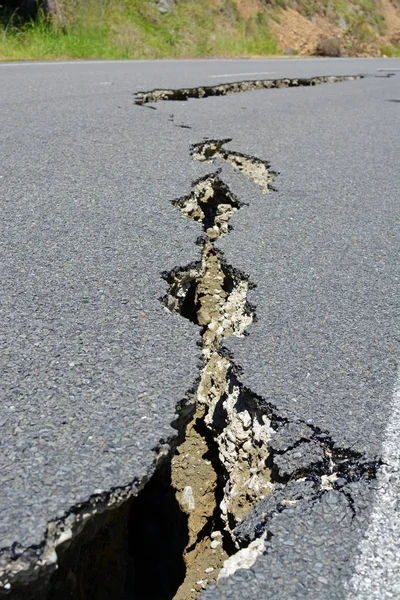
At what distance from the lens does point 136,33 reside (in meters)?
12.0

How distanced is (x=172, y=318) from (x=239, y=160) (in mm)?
2322

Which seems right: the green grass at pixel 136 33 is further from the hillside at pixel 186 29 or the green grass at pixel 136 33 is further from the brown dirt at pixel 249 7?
the brown dirt at pixel 249 7

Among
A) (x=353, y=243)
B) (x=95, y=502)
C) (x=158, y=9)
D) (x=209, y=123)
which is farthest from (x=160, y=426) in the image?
(x=158, y=9)

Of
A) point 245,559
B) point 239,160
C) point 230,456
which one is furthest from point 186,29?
point 245,559

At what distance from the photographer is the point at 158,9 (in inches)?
538

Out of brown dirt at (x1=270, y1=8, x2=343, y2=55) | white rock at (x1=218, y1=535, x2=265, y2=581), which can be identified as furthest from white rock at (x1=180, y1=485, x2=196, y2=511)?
brown dirt at (x1=270, y1=8, x2=343, y2=55)

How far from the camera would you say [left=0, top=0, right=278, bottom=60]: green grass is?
9.95 meters

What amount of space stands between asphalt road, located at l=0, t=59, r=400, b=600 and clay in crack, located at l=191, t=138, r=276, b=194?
94mm

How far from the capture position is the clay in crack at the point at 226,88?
6168 millimetres

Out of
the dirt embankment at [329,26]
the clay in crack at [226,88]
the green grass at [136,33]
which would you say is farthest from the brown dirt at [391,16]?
the clay in crack at [226,88]

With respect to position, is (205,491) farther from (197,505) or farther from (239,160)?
(239,160)

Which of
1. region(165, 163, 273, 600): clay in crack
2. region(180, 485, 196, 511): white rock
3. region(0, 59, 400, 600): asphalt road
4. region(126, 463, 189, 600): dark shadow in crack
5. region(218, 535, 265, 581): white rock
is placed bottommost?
region(126, 463, 189, 600): dark shadow in crack

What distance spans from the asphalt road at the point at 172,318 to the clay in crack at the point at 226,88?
3.30 feet

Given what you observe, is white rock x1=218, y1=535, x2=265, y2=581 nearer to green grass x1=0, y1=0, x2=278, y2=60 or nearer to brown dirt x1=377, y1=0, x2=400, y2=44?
green grass x1=0, y1=0, x2=278, y2=60
